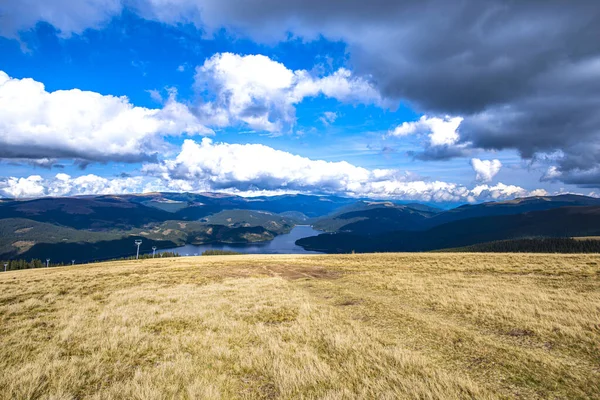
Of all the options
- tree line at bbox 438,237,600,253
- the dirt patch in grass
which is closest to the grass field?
the dirt patch in grass

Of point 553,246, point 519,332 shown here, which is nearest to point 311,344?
point 519,332

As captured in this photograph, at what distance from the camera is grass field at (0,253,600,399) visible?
26.6ft

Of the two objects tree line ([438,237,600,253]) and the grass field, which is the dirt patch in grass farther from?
tree line ([438,237,600,253])

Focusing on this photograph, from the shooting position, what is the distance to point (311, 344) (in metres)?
12.0

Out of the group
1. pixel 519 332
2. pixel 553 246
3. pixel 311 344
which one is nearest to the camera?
pixel 311 344

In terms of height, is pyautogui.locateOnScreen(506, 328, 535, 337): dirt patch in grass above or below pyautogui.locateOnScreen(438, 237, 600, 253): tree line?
above

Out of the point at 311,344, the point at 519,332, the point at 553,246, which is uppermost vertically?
the point at 519,332

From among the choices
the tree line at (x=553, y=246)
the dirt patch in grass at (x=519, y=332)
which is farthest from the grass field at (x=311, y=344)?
the tree line at (x=553, y=246)

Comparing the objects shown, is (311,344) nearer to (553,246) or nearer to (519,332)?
(519,332)

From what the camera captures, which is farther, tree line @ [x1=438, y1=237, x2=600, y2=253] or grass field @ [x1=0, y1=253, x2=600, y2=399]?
tree line @ [x1=438, y1=237, x2=600, y2=253]

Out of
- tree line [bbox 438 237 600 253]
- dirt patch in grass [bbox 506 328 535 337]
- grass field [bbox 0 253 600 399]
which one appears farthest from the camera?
tree line [bbox 438 237 600 253]

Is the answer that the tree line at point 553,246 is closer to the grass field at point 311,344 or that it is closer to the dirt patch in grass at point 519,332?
the grass field at point 311,344

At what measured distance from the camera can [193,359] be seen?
34.4 ft

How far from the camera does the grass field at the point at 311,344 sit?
26.6ft
